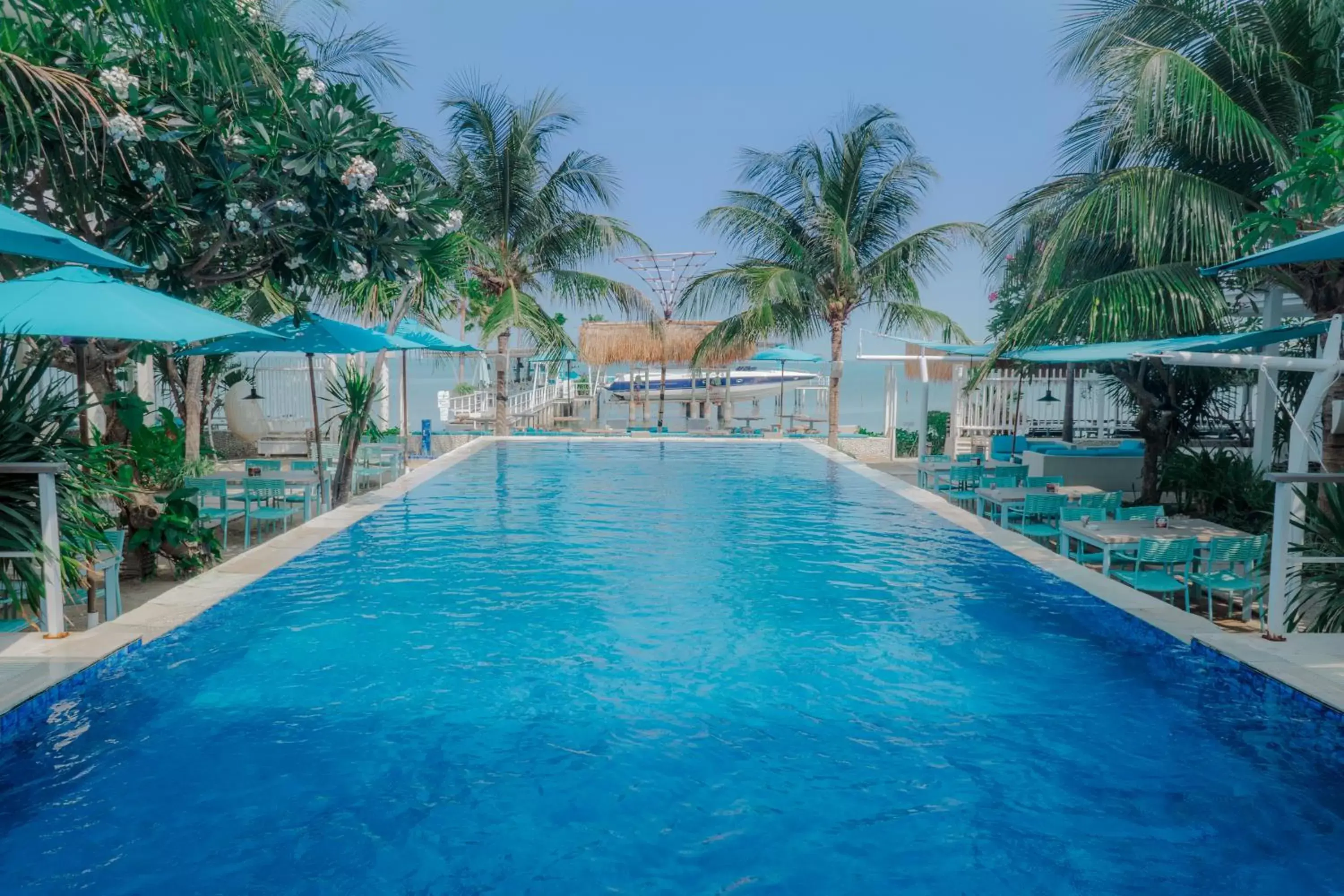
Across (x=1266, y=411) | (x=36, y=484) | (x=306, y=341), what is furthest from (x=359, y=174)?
(x=1266, y=411)

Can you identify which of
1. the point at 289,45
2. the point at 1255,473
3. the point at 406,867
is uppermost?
the point at 289,45

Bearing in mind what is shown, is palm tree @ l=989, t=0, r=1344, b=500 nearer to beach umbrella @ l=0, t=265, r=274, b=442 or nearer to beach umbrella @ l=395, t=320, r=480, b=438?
beach umbrella @ l=0, t=265, r=274, b=442

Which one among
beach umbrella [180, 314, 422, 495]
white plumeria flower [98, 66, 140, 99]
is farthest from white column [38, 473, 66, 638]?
beach umbrella [180, 314, 422, 495]

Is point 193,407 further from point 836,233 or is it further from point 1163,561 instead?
point 836,233

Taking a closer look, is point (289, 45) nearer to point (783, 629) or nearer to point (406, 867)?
point (783, 629)

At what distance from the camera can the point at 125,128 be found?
7.35 m

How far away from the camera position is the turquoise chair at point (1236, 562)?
713 centimetres

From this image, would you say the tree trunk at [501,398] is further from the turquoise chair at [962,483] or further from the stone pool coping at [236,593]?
the stone pool coping at [236,593]

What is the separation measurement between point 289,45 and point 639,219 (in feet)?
45.4

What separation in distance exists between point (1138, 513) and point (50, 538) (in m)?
9.12

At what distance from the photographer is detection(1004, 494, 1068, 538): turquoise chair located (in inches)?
402

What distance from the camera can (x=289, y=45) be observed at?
892 centimetres

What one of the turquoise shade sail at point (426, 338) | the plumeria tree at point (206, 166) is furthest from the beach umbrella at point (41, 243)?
the turquoise shade sail at point (426, 338)

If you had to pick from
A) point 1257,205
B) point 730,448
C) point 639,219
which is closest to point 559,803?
point 1257,205
